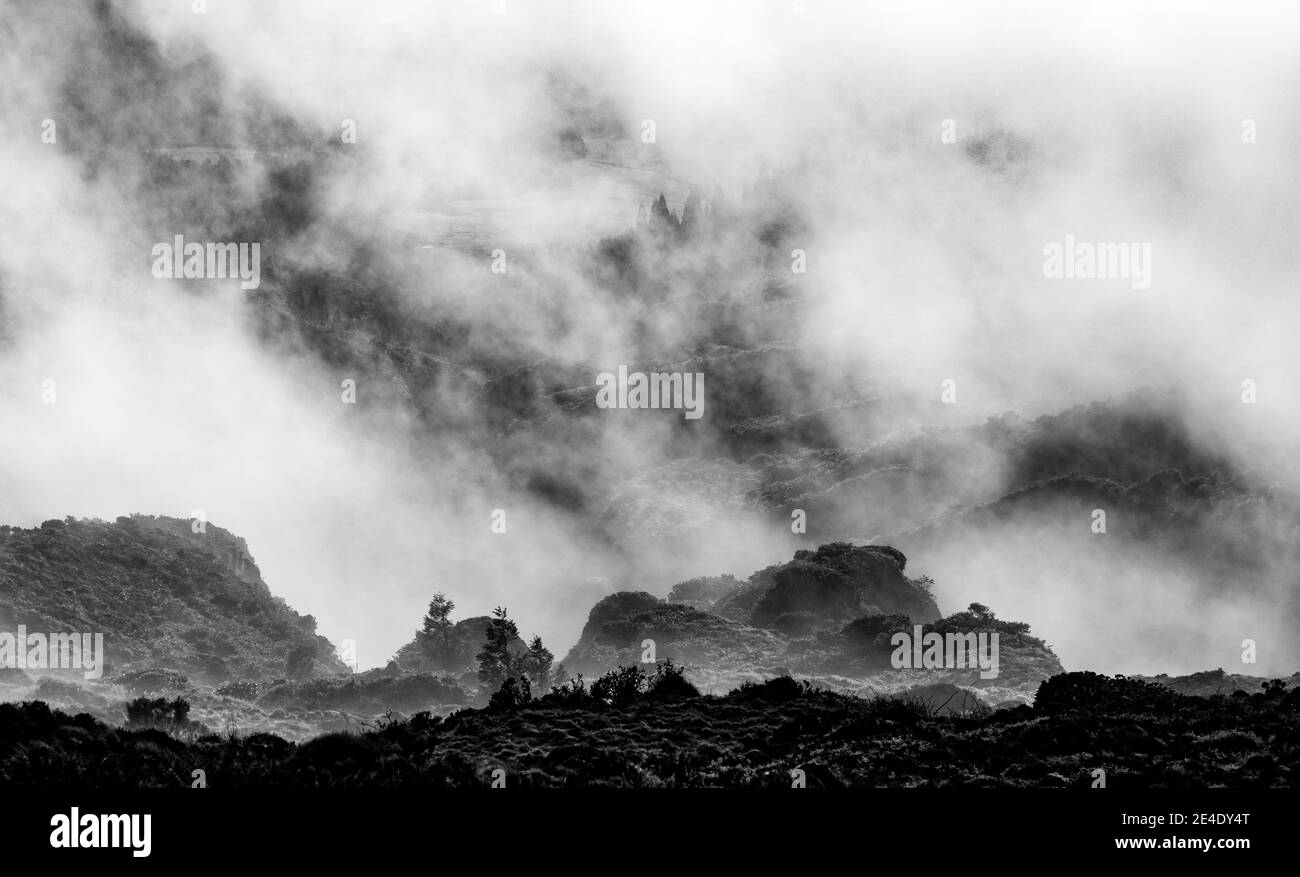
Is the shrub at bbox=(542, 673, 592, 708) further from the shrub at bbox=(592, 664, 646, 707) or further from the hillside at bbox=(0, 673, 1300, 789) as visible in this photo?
the hillside at bbox=(0, 673, 1300, 789)

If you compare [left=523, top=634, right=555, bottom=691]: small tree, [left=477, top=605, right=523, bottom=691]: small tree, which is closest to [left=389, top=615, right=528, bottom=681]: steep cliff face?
[left=523, top=634, right=555, bottom=691]: small tree

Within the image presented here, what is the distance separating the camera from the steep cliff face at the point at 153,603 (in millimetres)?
143500

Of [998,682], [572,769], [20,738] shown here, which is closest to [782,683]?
[572,769]

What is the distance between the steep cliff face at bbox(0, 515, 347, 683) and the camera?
143500 millimetres

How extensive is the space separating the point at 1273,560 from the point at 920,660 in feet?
266

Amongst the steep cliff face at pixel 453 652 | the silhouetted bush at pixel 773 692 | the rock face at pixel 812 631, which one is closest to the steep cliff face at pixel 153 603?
the steep cliff face at pixel 453 652

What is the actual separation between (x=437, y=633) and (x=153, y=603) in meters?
37.5

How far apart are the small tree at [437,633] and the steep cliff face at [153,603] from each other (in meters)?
13.2

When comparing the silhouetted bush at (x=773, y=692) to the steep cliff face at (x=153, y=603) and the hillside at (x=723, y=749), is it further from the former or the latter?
the steep cliff face at (x=153, y=603)

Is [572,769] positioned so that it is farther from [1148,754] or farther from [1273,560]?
[1273,560]

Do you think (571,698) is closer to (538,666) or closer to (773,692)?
(773,692)

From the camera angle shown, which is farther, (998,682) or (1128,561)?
(1128,561)

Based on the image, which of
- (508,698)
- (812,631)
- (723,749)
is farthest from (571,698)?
(812,631)

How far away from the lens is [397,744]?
23297 millimetres
